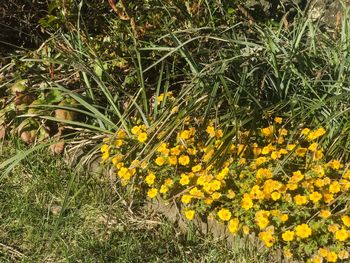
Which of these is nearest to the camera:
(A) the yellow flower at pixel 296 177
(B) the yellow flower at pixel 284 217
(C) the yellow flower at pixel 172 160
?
(B) the yellow flower at pixel 284 217

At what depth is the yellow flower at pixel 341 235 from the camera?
2.83m

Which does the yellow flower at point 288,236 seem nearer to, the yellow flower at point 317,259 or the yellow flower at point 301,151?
the yellow flower at point 317,259

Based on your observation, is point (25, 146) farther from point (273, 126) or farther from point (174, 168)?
point (273, 126)

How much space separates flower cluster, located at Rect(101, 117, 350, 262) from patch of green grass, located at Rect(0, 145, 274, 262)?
15 cm

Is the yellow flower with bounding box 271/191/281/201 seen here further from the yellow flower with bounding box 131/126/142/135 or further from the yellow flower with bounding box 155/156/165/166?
the yellow flower with bounding box 131/126/142/135

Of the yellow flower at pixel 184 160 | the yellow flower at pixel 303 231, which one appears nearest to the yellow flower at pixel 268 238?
the yellow flower at pixel 303 231

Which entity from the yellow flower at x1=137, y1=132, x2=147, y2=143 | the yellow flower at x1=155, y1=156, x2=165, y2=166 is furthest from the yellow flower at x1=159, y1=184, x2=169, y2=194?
the yellow flower at x1=137, y1=132, x2=147, y2=143

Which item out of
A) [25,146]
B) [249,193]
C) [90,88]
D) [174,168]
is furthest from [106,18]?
[249,193]

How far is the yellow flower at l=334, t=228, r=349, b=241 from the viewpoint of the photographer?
2.83 meters

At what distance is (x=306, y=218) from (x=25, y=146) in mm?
1977

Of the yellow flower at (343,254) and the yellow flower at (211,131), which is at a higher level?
the yellow flower at (211,131)

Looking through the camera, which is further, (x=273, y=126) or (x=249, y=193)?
(x=273, y=126)

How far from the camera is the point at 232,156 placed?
335 cm

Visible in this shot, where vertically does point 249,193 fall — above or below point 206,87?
below
